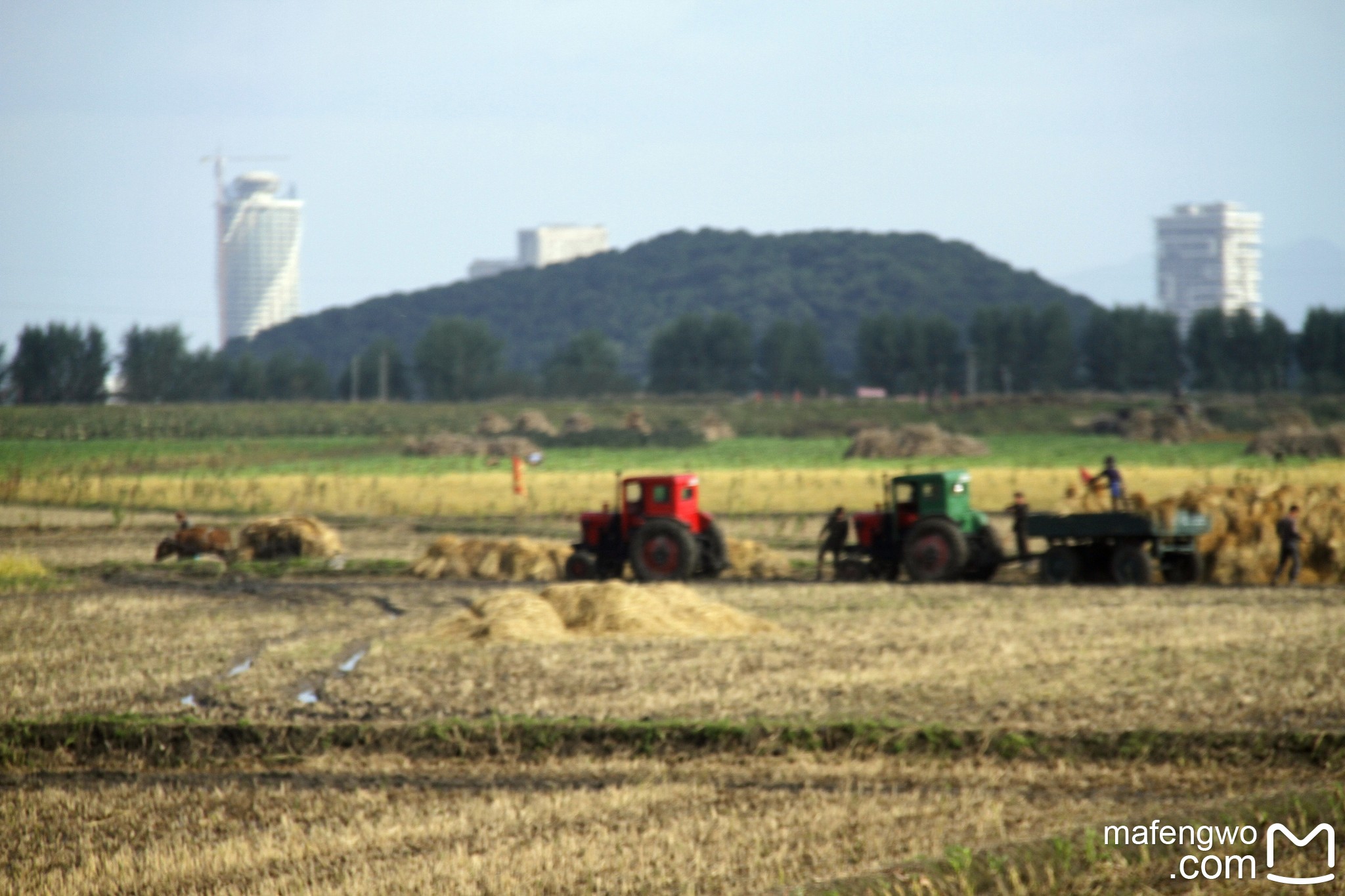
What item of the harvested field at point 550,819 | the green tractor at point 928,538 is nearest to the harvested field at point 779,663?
the harvested field at point 550,819

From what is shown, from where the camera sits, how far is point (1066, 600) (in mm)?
22812

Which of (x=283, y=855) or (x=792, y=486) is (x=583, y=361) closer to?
(x=792, y=486)

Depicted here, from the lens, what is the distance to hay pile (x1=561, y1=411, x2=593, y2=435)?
8375cm

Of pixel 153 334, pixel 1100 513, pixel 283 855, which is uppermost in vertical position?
pixel 153 334

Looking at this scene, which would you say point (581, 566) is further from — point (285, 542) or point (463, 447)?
point (463, 447)

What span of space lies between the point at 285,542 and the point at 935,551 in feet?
48.4

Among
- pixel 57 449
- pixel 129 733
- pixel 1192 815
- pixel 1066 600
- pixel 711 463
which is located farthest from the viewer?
pixel 711 463

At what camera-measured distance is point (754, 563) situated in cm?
2867

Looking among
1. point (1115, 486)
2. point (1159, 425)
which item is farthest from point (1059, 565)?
point (1159, 425)

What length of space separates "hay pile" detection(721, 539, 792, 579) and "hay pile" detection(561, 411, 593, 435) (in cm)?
5340

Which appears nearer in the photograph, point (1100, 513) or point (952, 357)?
point (1100, 513)

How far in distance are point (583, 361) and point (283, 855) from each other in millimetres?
123703

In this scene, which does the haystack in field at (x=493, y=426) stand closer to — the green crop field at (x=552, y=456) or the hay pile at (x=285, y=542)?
the green crop field at (x=552, y=456)

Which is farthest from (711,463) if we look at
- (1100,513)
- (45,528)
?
(1100,513)
